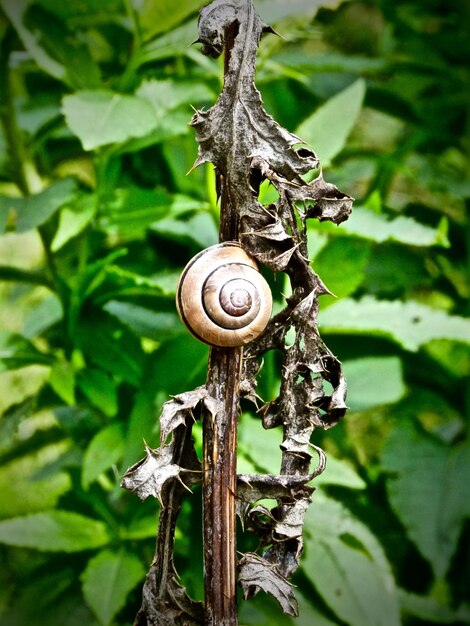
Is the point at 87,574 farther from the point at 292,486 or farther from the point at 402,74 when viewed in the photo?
the point at 402,74

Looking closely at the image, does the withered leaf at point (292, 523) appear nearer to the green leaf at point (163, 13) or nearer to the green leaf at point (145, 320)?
the green leaf at point (145, 320)

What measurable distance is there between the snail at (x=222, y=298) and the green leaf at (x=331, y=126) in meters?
0.44

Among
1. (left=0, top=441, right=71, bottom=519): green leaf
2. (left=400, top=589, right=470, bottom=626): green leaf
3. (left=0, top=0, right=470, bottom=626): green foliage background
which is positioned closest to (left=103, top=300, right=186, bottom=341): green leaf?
(left=0, top=0, right=470, bottom=626): green foliage background

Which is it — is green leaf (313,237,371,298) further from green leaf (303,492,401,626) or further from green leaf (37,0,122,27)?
green leaf (37,0,122,27)

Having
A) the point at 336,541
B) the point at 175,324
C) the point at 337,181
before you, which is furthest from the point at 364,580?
the point at 337,181

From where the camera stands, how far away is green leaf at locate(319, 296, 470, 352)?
814mm

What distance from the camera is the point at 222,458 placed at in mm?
446

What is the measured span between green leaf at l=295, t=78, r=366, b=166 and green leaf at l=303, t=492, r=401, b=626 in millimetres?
387

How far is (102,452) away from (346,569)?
0.29 metres

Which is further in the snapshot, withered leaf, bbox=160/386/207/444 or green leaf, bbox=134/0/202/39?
green leaf, bbox=134/0/202/39

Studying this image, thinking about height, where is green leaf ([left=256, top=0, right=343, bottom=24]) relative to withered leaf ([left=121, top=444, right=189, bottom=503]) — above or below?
above

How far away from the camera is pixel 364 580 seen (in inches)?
30.7

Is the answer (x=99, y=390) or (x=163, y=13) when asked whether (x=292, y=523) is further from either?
(x=163, y=13)

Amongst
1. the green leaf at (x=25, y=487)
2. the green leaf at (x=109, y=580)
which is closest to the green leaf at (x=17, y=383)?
the green leaf at (x=25, y=487)
